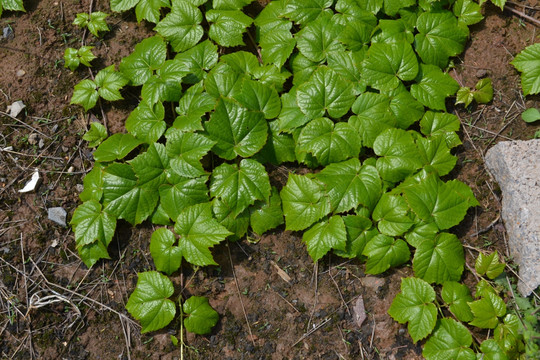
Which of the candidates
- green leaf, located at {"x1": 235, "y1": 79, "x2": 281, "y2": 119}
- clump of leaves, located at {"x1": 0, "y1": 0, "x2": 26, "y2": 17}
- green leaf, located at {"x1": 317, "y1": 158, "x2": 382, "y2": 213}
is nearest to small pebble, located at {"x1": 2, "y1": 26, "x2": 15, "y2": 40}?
clump of leaves, located at {"x1": 0, "y1": 0, "x2": 26, "y2": 17}

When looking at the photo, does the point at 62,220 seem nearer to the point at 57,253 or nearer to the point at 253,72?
the point at 57,253

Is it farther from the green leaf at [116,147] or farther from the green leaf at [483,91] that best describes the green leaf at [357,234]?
the green leaf at [116,147]

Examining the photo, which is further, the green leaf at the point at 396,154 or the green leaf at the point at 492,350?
the green leaf at the point at 396,154

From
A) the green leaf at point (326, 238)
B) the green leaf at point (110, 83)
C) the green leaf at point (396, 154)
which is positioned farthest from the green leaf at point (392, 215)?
the green leaf at point (110, 83)

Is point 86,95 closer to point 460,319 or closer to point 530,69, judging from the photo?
point 460,319

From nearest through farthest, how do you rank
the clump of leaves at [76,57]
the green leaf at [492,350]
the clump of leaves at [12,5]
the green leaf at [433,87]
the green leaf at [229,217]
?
the green leaf at [492,350] < the green leaf at [229,217] < the green leaf at [433,87] < the clump of leaves at [76,57] < the clump of leaves at [12,5]

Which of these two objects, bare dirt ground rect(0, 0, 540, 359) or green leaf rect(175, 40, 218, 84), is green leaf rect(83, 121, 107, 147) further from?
green leaf rect(175, 40, 218, 84)

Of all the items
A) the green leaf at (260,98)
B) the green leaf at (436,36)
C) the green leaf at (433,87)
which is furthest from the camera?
the green leaf at (436,36)
